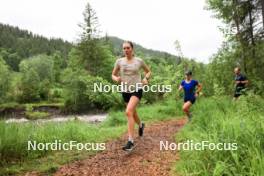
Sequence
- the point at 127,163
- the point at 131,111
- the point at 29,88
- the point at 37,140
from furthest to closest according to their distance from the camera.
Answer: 1. the point at 29,88
2. the point at 37,140
3. the point at 131,111
4. the point at 127,163

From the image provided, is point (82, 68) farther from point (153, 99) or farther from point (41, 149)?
point (41, 149)

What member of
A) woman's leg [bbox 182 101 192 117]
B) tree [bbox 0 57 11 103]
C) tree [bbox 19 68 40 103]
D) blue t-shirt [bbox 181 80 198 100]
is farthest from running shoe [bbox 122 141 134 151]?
tree [bbox 19 68 40 103]

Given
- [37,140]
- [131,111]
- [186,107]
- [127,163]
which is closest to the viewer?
[127,163]

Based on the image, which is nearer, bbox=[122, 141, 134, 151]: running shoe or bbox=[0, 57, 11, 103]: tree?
bbox=[122, 141, 134, 151]: running shoe

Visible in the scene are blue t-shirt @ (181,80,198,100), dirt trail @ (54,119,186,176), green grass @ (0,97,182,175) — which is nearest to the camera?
dirt trail @ (54,119,186,176)

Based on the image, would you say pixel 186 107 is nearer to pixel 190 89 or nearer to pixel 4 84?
pixel 190 89

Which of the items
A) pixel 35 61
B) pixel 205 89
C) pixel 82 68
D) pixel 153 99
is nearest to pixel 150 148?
pixel 205 89

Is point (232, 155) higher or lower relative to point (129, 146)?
higher

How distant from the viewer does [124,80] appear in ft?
24.6

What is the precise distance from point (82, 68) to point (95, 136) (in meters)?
48.5

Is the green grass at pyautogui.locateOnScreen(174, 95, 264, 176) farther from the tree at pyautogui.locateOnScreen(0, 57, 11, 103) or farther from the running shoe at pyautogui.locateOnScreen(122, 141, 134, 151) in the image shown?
the tree at pyautogui.locateOnScreen(0, 57, 11, 103)

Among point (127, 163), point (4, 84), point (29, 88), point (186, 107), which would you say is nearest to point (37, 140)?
point (127, 163)

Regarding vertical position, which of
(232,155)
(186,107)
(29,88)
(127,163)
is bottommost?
(127,163)

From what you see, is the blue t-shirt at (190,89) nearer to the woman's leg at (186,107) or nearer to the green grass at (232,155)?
the woman's leg at (186,107)
